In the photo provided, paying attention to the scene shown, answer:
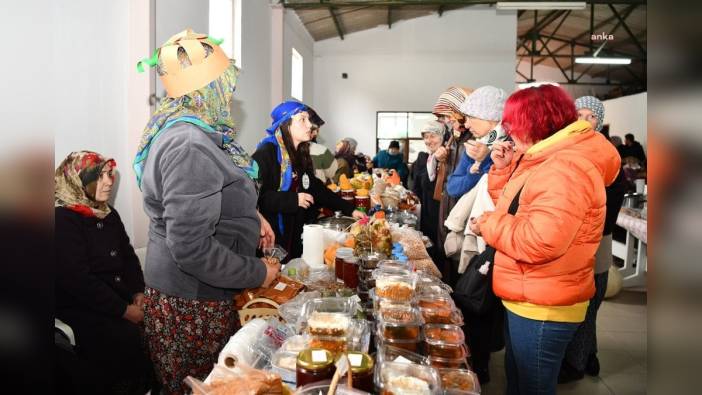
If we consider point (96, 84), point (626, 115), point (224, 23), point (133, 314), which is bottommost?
point (133, 314)

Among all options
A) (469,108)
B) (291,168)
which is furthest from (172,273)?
(469,108)

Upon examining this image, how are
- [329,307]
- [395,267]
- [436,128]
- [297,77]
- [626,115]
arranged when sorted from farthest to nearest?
[626,115], [297,77], [436,128], [395,267], [329,307]

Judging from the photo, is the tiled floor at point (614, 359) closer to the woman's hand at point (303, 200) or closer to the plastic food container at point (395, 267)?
the plastic food container at point (395, 267)

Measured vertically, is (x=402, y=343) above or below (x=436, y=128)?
below

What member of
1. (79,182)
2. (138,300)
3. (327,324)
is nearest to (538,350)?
(327,324)

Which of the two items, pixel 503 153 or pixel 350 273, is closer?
pixel 350 273

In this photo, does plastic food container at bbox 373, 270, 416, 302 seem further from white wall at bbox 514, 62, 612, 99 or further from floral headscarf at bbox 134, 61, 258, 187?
white wall at bbox 514, 62, 612, 99

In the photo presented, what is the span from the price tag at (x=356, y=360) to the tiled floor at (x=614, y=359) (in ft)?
5.82

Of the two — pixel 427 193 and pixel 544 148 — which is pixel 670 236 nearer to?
pixel 544 148

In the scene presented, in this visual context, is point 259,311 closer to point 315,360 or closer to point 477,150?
point 315,360

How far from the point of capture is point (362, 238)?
80.4 inches

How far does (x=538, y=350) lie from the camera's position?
162 cm

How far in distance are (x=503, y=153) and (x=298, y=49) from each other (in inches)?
297

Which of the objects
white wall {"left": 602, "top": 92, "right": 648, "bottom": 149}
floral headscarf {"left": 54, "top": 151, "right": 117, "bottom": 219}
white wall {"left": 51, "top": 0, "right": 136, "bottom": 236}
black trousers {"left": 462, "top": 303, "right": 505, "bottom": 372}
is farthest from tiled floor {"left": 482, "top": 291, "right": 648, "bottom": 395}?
white wall {"left": 602, "top": 92, "right": 648, "bottom": 149}
